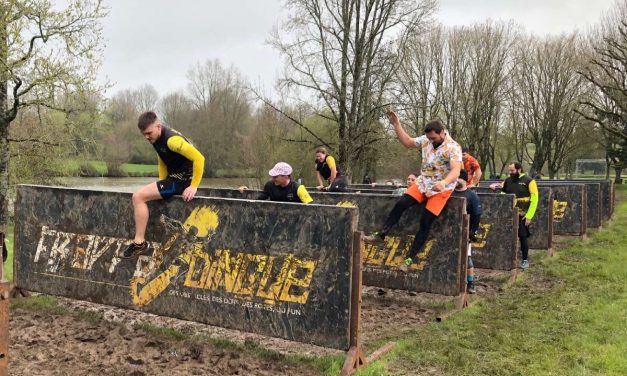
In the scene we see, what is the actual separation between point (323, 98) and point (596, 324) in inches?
809

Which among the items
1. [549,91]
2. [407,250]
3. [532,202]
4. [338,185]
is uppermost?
[549,91]

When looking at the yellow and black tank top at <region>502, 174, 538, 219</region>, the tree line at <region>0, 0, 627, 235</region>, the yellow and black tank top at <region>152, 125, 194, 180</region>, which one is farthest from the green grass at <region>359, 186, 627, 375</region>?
the tree line at <region>0, 0, 627, 235</region>

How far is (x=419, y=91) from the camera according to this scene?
36.8 metres

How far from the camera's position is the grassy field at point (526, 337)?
4.76m

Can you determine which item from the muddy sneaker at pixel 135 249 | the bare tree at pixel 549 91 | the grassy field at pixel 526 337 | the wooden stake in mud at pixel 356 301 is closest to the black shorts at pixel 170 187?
the muddy sneaker at pixel 135 249

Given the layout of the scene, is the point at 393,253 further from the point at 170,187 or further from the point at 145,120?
the point at 145,120

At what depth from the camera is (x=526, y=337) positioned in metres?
5.64

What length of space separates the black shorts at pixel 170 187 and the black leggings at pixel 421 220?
270 cm

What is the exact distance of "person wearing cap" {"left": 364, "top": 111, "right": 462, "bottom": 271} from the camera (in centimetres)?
653

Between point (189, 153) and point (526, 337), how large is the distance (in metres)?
4.27

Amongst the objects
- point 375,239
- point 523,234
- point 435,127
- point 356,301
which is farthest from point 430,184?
point 523,234

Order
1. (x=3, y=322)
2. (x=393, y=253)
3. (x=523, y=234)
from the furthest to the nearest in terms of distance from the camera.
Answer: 1. (x=523, y=234)
2. (x=393, y=253)
3. (x=3, y=322)

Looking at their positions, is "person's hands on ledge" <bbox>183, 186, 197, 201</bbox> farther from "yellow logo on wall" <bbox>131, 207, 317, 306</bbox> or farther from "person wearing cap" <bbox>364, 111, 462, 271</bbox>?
"person wearing cap" <bbox>364, 111, 462, 271</bbox>

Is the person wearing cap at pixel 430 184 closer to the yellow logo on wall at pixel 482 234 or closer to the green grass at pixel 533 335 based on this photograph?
the green grass at pixel 533 335
